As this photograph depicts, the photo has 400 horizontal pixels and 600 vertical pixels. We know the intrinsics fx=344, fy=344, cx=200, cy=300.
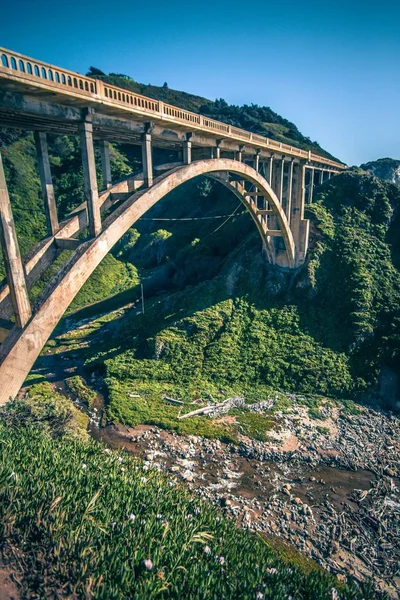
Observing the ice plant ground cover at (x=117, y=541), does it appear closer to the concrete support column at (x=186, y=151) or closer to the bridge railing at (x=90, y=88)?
the bridge railing at (x=90, y=88)

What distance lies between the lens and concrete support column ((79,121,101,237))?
31.8 feet

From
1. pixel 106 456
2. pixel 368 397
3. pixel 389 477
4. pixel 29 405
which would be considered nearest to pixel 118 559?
pixel 106 456

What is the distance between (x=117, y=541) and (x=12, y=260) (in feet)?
20.4

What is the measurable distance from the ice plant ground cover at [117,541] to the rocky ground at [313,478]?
18.1ft

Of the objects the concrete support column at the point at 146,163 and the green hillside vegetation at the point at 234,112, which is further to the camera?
the green hillside vegetation at the point at 234,112

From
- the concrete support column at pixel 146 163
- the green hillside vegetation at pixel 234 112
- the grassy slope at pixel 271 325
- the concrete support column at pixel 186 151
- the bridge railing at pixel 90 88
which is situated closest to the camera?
the bridge railing at pixel 90 88

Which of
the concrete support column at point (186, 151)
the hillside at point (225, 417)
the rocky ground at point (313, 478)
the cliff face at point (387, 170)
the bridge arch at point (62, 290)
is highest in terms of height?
the cliff face at point (387, 170)

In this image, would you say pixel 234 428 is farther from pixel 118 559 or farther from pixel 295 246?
pixel 295 246

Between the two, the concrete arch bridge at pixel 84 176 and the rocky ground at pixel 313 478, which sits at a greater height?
the concrete arch bridge at pixel 84 176

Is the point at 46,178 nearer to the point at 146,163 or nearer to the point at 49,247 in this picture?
the point at 49,247

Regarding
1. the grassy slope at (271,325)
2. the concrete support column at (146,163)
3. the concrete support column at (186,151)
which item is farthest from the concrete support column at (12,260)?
the grassy slope at (271,325)

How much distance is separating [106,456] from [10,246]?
611cm

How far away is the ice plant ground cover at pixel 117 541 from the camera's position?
5.53 metres

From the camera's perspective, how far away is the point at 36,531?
6.09m
